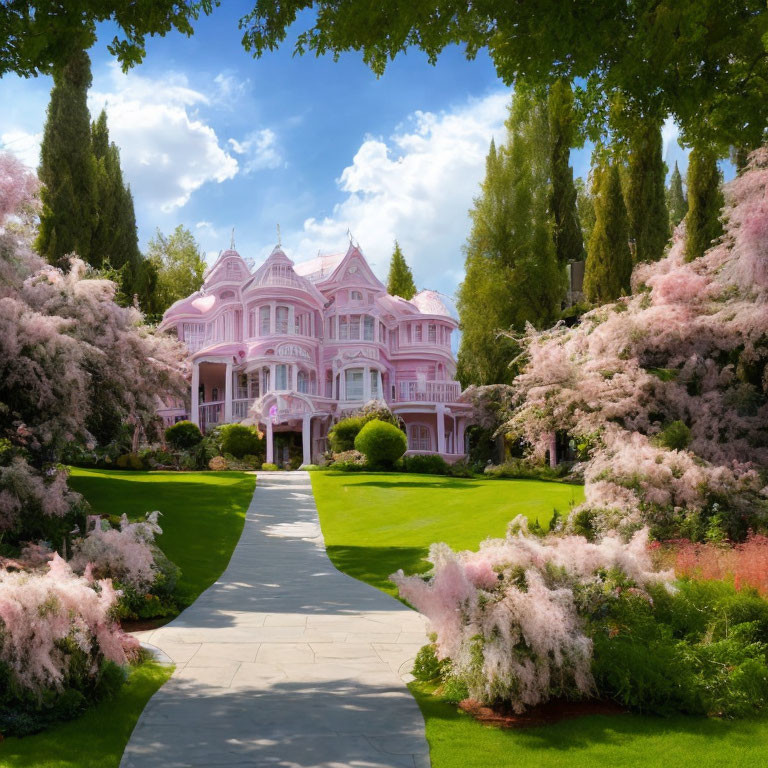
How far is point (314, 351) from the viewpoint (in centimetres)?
4250

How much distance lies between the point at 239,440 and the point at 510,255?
14584 mm

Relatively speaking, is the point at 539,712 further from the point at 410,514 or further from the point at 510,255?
the point at 510,255

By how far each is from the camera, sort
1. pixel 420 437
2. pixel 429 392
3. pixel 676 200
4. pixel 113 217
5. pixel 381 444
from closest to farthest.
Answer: pixel 381 444
pixel 429 392
pixel 420 437
pixel 113 217
pixel 676 200

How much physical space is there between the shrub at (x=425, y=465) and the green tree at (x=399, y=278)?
90.7 ft

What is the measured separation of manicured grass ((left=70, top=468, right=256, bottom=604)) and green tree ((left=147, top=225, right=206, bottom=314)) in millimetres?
27088

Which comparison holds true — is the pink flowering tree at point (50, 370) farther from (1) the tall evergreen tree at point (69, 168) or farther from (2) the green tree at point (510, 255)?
(1) the tall evergreen tree at point (69, 168)

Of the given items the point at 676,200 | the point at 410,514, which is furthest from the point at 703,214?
the point at 676,200

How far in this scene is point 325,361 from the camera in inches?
1679

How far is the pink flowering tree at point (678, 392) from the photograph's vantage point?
1401 cm

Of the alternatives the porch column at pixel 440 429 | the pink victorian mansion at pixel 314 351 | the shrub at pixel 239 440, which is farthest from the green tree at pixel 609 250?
the shrub at pixel 239 440

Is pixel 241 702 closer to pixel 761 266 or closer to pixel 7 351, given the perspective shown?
pixel 7 351

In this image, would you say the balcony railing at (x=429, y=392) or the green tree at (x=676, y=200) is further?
the green tree at (x=676, y=200)

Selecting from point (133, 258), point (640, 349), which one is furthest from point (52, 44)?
point (133, 258)

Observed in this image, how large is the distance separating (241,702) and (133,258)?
43.5m
